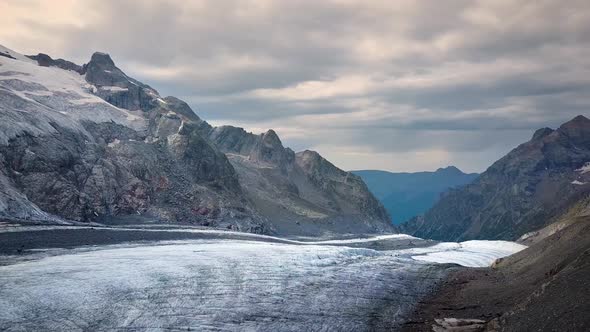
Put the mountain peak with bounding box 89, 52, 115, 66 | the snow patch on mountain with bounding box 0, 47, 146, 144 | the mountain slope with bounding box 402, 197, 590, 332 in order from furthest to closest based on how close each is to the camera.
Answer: the mountain peak with bounding box 89, 52, 115, 66, the snow patch on mountain with bounding box 0, 47, 146, 144, the mountain slope with bounding box 402, 197, 590, 332

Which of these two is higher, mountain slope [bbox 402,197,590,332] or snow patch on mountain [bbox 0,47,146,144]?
snow patch on mountain [bbox 0,47,146,144]

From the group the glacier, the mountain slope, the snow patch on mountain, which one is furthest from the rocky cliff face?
the mountain slope

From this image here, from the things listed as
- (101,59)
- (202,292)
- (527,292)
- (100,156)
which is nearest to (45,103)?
(100,156)

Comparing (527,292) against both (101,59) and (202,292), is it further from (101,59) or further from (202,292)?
(101,59)

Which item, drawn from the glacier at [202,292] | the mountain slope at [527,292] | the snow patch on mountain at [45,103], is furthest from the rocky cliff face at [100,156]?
the mountain slope at [527,292]

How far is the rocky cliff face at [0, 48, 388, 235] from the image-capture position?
86500 mm

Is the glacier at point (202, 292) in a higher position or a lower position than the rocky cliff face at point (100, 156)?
lower

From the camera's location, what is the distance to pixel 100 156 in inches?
4309

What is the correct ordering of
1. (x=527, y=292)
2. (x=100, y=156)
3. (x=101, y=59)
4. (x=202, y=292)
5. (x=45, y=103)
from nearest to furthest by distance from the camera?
(x=527, y=292)
(x=202, y=292)
(x=100, y=156)
(x=45, y=103)
(x=101, y=59)

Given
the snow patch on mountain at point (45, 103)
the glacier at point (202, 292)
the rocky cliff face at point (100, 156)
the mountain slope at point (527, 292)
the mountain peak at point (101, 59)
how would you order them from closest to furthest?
the mountain slope at point (527, 292), the glacier at point (202, 292), the rocky cliff face at point (100, 156), the snow patch on mountain at point (45, 103), the mountain peak at point (101, 59)

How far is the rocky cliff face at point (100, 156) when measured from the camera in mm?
86500

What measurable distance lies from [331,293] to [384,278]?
8.24 metres

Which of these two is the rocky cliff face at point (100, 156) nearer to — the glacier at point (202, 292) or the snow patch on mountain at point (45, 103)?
the snow patch on mountain at point (45, 103)

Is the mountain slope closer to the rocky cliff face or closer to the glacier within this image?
the glacier
